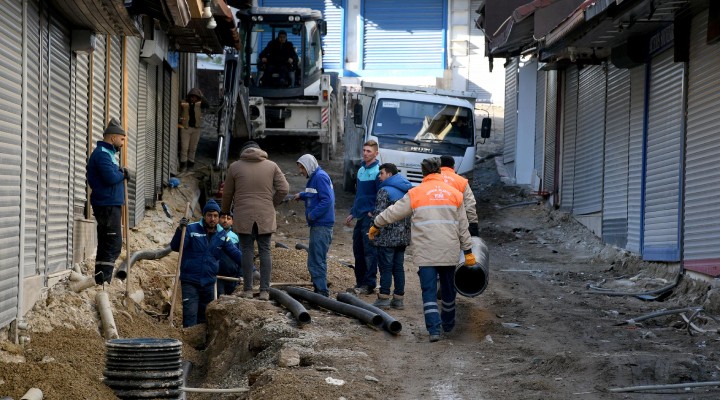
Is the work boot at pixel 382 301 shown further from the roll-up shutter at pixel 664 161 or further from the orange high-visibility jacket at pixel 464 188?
the roll-up shutter at pixel 664 161

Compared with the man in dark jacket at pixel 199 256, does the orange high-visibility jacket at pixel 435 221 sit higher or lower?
higher

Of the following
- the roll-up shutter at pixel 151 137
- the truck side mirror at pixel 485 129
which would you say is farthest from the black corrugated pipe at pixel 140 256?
the truck side mirror at pixel 485 129

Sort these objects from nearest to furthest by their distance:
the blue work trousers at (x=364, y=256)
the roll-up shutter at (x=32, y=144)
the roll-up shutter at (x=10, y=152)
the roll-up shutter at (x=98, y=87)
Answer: the roll-up shutter at (x=10, y=152) < the roll-up shutter at (x=32, y=144) < the blue work trousers at (x=364, y=256) < the roll-up shutter at (x=98, y=87)

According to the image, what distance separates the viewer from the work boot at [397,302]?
11789 millimetres

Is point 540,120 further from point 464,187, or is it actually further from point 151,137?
point 464,187

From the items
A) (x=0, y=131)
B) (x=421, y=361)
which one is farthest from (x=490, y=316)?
(x=0, y=131)

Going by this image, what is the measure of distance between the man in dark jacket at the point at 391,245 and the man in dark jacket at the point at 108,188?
2.76 m

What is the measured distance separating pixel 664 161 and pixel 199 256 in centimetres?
641

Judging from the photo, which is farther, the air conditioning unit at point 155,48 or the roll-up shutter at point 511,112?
the roll-up shutter at point 511,112

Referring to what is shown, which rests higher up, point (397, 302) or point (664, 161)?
point (664, 161)

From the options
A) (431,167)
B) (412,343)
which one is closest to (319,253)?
(431,167)

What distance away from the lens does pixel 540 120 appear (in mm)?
23812

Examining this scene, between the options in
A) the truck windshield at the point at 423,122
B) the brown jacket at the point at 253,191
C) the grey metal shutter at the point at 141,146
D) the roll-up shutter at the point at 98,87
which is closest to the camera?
the brown jacket at the point at 253,191

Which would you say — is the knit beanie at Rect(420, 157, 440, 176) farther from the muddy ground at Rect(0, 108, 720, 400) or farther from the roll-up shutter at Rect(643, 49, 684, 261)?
the roll-up shutter at Rect(643, 49, 684, 261)
